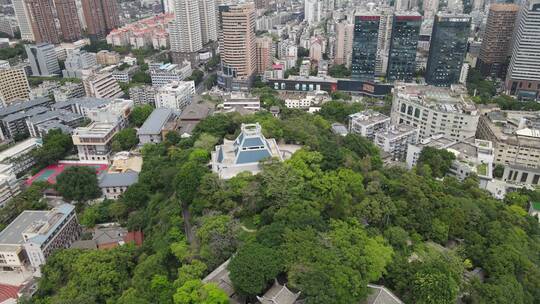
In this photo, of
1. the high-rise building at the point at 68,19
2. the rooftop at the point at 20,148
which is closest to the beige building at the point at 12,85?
the rooftop at the point at 20,148

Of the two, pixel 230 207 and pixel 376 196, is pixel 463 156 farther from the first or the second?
pixel 230 207

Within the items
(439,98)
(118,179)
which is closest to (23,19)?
(118,179)

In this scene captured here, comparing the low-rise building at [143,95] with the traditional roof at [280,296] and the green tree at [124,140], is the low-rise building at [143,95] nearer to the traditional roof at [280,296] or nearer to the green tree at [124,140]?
the green tree at [124,140]

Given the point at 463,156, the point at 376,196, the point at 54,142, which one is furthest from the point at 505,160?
the point at 54,142

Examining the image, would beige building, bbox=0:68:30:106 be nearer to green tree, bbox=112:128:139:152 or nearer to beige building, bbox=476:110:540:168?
green tree, bbox=112:128:139:152

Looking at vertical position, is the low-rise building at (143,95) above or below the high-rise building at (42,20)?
below

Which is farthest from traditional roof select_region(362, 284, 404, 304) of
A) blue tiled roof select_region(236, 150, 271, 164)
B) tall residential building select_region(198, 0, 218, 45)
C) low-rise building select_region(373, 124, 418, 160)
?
tall residential building select_region(198, 0, 218, 45)
